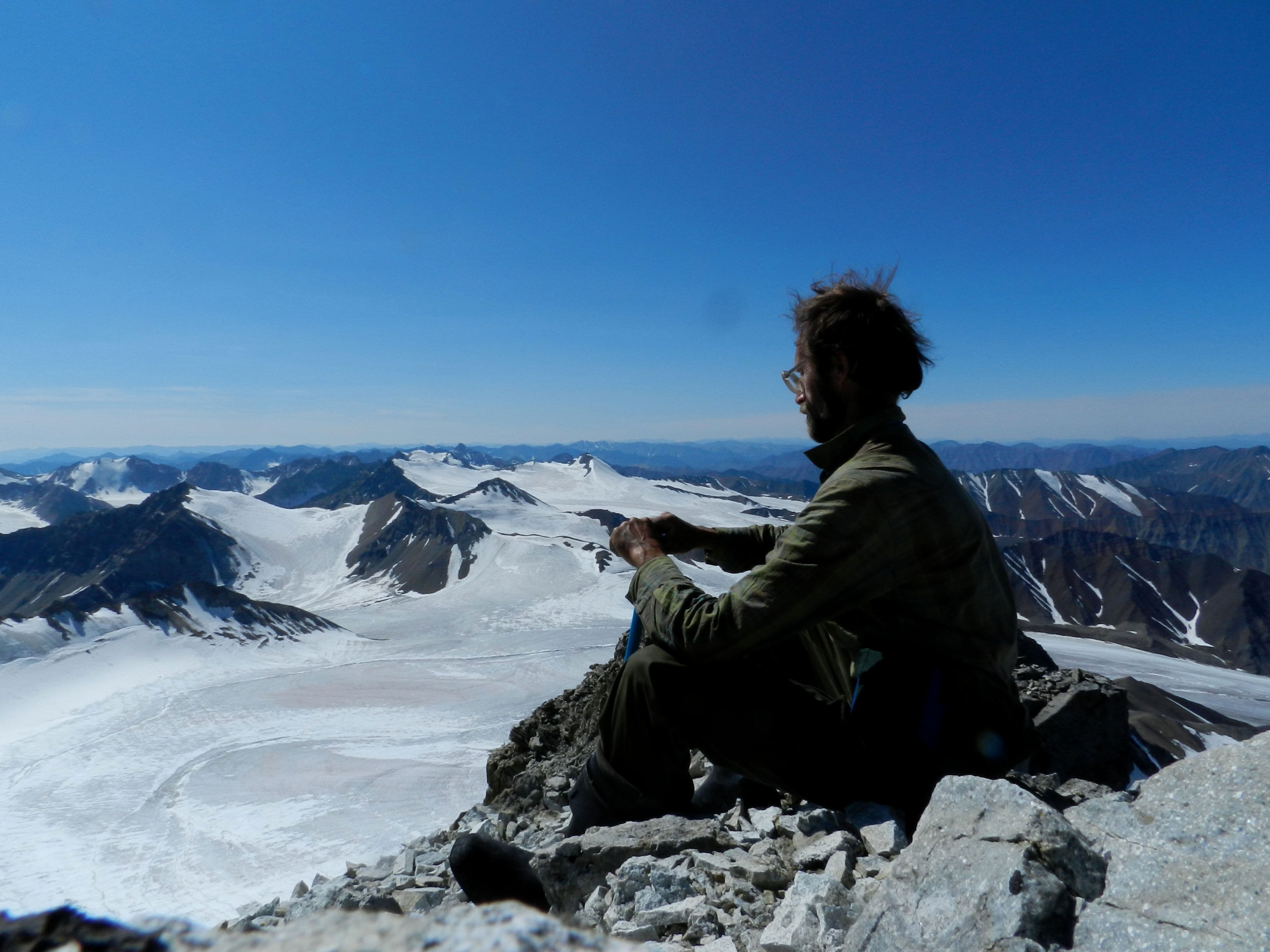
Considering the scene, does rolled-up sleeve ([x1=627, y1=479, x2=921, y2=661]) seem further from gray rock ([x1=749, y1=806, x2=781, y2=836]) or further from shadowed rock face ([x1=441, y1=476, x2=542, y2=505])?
shadowed rock face ([x1=441, y1=476, x2=542, y2=505])

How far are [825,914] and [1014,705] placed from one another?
132 cm

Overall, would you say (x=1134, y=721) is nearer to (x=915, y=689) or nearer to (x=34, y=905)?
(x=915, y=689)

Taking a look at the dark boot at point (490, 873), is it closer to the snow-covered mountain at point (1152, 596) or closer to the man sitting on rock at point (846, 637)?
the man sitting on rock at point (846, 637)

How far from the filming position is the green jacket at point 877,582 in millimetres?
2596

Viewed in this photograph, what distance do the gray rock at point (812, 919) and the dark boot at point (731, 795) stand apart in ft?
5.09

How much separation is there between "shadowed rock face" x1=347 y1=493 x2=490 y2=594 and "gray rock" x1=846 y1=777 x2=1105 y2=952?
9492cm

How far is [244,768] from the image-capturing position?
1348 inches

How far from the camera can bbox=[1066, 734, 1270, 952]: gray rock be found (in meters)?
1.63

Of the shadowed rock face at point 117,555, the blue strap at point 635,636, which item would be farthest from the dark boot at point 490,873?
the shadowed rock face at point 117,555

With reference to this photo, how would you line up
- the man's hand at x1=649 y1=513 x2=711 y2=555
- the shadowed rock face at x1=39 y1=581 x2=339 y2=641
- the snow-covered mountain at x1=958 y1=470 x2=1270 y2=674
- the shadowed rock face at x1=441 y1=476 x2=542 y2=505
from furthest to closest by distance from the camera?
1. the shadowed rock face at x1=441 y1=476 x2=542 y2=505
2. the snow-covered mountain at x1=958 y1=470 x2=1270 y2=674
3. the shadowed rock face at x1=39 y1=581 x2=339 y2=641
4. the man's hand at x1=649 y1=513 x2=711 y2=555

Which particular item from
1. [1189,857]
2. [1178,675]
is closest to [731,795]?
[1189,857]

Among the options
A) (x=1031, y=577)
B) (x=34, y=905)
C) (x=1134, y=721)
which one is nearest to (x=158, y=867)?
(x=34, y=905)

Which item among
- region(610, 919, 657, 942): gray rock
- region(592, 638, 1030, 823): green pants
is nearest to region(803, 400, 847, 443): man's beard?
region(592, 638, 1030, 823): green pants

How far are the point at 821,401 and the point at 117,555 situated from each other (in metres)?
156
